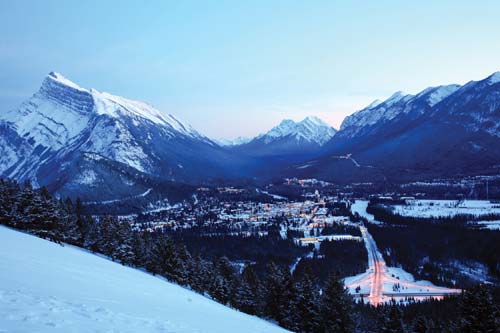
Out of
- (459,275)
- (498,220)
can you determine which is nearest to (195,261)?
(459,275)

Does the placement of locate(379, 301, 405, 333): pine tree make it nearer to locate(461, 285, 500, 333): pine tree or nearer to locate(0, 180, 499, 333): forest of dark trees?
locate(0, 180, 499, 333): forest of dark trees

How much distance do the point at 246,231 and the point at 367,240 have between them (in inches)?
2192

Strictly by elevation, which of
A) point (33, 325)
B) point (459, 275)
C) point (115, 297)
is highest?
point (33, 325)

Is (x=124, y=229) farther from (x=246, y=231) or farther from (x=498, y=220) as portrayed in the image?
(x=498, y=220)

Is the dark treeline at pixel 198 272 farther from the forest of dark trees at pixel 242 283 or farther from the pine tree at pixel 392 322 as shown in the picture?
the pine tree at pixel 392 322

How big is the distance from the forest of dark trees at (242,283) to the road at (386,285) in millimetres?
48328

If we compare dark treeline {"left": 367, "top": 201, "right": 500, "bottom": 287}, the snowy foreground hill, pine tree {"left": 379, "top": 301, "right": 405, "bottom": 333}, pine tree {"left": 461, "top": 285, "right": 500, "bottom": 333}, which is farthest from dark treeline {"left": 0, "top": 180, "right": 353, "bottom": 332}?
dark treeline {"left": 367, "top": 201, "right": 500, "bottom": 287}

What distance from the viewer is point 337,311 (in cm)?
4359

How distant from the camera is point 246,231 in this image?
190m

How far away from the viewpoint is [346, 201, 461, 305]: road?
106206 millimetres

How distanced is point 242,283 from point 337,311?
14.4 meters

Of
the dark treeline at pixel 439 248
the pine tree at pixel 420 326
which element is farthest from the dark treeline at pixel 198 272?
the dark treeline at pixel 439 248

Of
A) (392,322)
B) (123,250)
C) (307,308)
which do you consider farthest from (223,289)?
(392,322)

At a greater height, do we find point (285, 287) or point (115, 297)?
point (115, 297)
